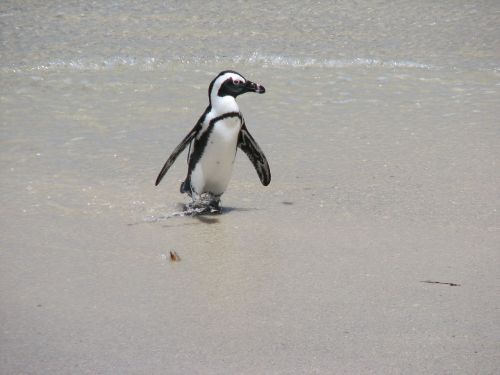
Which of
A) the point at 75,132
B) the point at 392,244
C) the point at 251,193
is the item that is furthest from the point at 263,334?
the point at 75,132

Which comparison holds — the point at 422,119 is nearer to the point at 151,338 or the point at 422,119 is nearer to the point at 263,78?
the point at 263,78

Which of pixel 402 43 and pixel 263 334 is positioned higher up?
pixel 402 43

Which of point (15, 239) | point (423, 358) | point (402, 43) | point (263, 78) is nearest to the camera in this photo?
point (423, 358)

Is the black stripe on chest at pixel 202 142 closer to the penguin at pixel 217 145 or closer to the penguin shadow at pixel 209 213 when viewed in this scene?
the penguin at pixel 217 145

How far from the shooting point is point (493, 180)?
4289mm

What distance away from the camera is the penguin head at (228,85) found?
3.95 m

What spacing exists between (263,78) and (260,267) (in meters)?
3.01

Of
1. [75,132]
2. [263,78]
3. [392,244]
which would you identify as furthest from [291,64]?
[392,244]

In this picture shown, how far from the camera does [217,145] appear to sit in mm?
4043

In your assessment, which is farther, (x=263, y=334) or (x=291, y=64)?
(x=291, y=64)

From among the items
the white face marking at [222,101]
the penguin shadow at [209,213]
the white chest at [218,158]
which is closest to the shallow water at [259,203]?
the penguin shadow at [209,213]

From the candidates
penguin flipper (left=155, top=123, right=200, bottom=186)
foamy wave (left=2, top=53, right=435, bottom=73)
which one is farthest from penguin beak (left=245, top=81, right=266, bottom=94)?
foamy wave (left=2, top=53, right=435, bottom=73)

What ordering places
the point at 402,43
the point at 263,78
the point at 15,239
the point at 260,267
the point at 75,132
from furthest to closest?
the point at 402,43 → the point at 263,78 → the point at 75,132 → the point at 15,239 → the point at 260,267

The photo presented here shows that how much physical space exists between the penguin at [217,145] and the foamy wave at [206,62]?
8.08 feet
